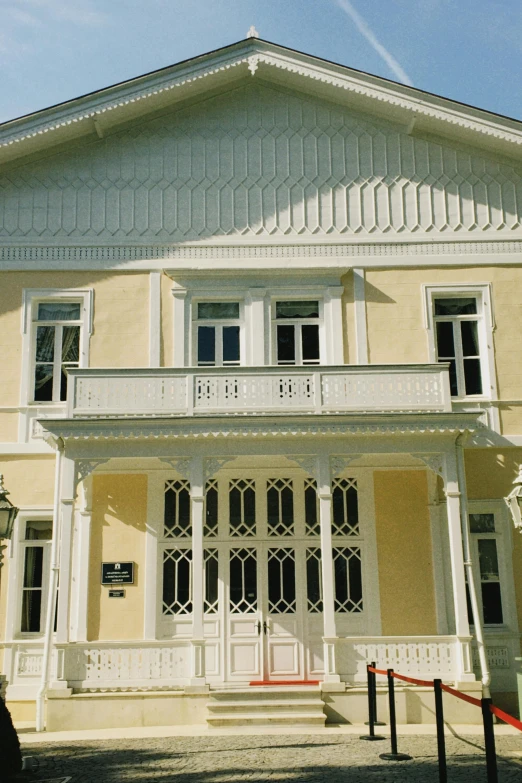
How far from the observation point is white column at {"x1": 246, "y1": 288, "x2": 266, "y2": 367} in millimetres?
15078

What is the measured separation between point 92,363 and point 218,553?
3.90 metres

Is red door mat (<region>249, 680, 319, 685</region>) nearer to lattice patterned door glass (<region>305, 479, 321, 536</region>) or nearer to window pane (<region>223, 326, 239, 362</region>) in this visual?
lattice patterned door glass (<region>305, 479, 321, 536</region>)

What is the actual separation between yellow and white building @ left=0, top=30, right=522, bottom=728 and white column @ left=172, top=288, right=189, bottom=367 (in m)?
0.04

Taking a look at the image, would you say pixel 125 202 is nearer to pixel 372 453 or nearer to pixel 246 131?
pixel 246 131

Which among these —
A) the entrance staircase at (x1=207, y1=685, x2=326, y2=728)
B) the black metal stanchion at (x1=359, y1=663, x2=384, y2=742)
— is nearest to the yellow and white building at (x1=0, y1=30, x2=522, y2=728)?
the entrance staircase at (x1=207, y1=685, x2=326, y2=728)

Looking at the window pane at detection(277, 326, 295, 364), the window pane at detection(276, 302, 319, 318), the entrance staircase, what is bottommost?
the entrance staircase

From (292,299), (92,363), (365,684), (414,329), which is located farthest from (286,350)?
(365,684)

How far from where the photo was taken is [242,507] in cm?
1445

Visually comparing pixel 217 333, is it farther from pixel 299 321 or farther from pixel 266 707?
pixel 266 707

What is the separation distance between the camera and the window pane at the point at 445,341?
50.4ft

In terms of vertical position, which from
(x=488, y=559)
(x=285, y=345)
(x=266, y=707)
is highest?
(x=285, y=345)

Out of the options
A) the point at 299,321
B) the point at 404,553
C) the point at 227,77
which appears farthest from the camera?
the point at 227,77

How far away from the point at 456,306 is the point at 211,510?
5.65m

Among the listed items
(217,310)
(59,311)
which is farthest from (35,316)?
(217,310)
